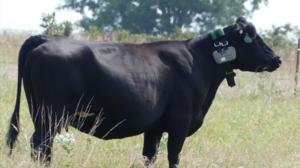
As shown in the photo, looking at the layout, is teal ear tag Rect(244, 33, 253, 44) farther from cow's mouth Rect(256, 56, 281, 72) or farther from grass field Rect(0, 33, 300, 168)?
grass field Rect(0, 33, 300, 168)

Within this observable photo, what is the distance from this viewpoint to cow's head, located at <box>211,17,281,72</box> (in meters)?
7.80

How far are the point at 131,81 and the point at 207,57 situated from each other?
4.45ft

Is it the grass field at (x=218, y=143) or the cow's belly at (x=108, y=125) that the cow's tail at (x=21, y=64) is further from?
the cow's belly at (x=108, y=125)

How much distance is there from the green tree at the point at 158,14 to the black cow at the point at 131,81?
170ft

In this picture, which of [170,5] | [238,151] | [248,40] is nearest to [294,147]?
[238,151]

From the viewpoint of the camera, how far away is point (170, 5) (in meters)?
60.1

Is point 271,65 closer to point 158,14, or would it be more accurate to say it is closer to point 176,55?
point 176,55

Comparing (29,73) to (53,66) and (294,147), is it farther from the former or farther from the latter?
(294,147)

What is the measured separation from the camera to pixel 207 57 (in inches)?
307

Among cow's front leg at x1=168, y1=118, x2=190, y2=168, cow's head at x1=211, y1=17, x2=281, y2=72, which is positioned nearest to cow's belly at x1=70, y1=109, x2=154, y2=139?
cow's front leg at x1=168, y1=118, x2=190, y2=168

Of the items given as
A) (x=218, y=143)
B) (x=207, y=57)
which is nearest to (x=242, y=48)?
(x=207, y=57)

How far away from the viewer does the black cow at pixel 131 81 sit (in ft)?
20.6

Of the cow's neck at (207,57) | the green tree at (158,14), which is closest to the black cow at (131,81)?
the cow's neck at (207,57)

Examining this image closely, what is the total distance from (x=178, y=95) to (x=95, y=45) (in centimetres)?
114
